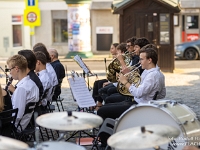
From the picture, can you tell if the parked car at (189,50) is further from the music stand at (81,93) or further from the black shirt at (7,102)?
the black shirt at (7,102)

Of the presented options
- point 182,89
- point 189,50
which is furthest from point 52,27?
point 182,89

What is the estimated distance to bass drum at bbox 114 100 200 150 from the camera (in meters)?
5.82

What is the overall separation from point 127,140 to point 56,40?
28.6 meters

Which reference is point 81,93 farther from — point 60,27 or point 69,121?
point 60,27

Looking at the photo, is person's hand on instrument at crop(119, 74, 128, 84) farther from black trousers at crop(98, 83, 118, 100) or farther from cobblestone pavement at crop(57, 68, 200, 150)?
cobblestone pavement at crop(57, 68, 200, 150)

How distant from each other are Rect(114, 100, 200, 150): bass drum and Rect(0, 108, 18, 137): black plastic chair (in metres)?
1.44

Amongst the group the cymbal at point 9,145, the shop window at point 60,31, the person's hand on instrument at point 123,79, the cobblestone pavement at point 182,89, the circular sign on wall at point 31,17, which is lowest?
the cobblestone pavement at point 182,89

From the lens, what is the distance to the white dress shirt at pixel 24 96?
7.39 m

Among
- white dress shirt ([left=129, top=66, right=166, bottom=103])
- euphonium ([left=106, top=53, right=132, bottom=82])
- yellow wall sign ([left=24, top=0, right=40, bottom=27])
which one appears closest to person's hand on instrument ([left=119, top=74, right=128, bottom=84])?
white dress shirt ([left=129, top=66, right=166, bottom=103])

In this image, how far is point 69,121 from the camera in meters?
4.73

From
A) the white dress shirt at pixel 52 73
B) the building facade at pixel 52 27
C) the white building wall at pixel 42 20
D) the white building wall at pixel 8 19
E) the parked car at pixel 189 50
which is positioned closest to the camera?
the white dress shirt at pixel 52 73

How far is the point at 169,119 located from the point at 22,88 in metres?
2.32

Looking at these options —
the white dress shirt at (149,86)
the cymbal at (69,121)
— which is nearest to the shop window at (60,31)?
the white dress shirt at (149,86)

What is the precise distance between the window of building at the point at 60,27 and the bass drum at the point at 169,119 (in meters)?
26.6
